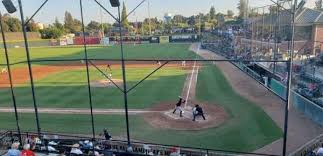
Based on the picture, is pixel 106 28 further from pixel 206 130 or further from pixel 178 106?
pixel 206 130

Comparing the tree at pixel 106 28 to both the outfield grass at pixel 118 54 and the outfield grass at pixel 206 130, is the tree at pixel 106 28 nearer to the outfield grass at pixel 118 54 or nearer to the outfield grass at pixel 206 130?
the outfield grass at pixel 118 54

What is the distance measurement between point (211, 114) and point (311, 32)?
68.9 ft

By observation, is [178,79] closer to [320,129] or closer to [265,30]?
[265,30]

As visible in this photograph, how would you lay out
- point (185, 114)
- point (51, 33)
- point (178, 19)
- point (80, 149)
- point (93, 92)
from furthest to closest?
point (178, 19), point (51, 33), point (93, 92), point (185, 114), point (80, 149)

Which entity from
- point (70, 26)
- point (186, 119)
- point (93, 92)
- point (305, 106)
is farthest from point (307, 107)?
point (70, 26)

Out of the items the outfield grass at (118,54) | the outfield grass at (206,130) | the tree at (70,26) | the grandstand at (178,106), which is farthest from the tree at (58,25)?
the outfield grass at (206,130)

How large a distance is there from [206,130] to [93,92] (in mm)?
13222

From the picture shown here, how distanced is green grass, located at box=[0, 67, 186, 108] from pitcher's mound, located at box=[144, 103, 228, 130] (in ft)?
8.85

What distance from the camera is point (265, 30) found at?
130 feet

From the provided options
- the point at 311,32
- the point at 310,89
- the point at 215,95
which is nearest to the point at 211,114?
the point at 215,95

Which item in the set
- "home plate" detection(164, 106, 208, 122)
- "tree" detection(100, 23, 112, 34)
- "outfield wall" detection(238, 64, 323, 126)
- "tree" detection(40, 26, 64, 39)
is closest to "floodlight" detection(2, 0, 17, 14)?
"home plate" detection(164, 106, 208, 122)

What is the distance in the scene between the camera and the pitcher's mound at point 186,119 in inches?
737

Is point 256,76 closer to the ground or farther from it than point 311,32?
closer to the ground

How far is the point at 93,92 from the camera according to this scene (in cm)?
2791
